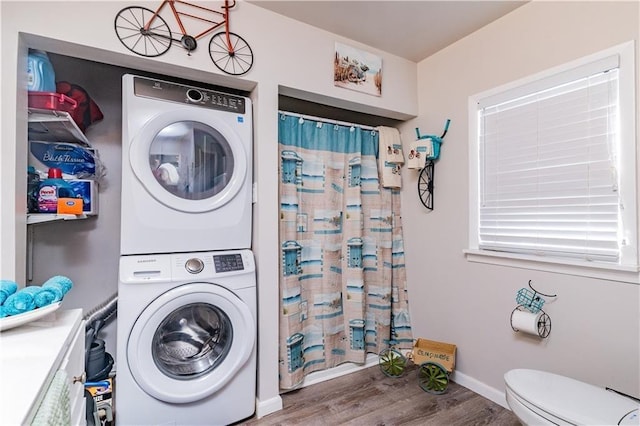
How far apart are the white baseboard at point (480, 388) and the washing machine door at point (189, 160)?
197 centimetres

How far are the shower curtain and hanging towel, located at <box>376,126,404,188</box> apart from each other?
0.06 meters

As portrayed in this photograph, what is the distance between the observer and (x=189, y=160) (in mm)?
1725

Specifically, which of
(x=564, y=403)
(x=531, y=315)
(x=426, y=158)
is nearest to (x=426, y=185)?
(x=426, y=158)

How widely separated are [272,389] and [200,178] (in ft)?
4.35

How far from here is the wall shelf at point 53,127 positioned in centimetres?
139

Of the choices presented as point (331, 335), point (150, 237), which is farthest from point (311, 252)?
point (150, 237)

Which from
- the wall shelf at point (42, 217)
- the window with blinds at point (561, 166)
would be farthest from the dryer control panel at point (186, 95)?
the window with blinds at point (561, 166)

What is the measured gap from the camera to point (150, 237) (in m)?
1.57

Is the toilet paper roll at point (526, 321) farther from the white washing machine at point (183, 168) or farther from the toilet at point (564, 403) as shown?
the white washing machine at point (183, 168)

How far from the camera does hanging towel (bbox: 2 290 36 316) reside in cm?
88

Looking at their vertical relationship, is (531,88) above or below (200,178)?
above

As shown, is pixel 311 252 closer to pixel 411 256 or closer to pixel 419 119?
pixel 411 256

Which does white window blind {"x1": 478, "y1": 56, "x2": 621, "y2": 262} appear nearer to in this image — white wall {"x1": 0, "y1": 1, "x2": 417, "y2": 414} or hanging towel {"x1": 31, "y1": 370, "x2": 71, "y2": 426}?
white wall {"x1": 0, "y1": 1, "x2": 417, "y2": 414}

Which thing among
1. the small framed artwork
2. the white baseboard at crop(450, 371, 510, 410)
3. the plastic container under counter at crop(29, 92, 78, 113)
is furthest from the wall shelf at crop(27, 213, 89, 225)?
the white baseboard at crop(450, 371, 510, 410)
